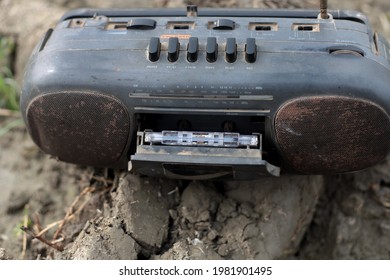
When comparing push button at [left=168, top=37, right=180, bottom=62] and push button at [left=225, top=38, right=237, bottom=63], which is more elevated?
push button at [left=225, top=38, right=237, bottom=63]

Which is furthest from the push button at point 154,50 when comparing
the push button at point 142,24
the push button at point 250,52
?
the push button at point 250,52

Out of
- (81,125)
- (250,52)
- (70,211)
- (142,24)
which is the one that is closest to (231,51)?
(250,52)

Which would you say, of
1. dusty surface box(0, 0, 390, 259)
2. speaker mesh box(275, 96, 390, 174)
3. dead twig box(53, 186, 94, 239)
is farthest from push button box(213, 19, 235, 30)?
dead twig box(53, 186, 94, 239)

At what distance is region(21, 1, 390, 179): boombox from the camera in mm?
1563

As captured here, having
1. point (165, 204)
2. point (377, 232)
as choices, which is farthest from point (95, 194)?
point (377, 232)

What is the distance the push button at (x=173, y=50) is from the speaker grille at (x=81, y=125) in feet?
0.61

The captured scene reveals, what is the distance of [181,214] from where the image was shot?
1.78 metres

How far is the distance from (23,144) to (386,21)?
155 cm

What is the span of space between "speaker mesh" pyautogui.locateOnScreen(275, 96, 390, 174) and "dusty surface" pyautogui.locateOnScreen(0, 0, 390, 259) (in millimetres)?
224

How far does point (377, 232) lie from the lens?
79.4 inches

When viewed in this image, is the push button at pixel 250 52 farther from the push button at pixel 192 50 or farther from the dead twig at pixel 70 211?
the dead twig at pixel 70 211

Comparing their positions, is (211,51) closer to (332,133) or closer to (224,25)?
(224,25)

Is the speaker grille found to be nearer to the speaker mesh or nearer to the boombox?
the boombox

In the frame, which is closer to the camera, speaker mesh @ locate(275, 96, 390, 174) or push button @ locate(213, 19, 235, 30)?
speaker mesh @ locate(275, 96, 390, 174)
